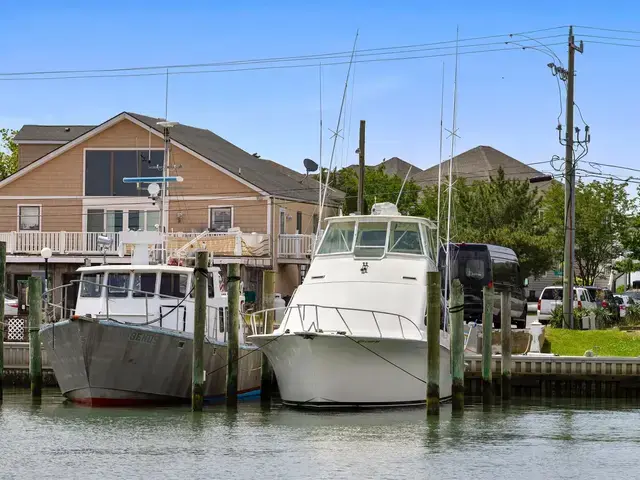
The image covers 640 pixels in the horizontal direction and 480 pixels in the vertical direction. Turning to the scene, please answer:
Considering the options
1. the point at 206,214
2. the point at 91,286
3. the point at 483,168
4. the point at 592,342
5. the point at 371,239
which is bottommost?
the point at 592,342

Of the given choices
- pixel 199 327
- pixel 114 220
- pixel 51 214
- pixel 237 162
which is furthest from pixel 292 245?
pixel 199 327

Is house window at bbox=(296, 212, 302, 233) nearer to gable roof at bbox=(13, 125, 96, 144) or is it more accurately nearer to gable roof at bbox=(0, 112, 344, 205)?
gable roof at bbox=(0, 112, 344, 205)

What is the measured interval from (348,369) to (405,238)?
4.56m

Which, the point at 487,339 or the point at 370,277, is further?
the point at 370,277

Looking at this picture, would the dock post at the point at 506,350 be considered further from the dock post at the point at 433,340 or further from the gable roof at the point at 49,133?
the gable roof at the point at 49,133

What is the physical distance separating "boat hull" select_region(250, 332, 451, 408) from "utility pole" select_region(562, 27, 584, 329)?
47.3 feet

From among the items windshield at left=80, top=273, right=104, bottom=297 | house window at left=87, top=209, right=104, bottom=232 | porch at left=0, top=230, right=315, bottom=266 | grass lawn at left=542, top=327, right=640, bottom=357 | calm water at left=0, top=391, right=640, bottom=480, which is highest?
house window at left=87, top=209, right=104, bottom=232

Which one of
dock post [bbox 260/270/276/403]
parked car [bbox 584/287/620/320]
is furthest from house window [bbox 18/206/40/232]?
dock post [bbox 260/270/276/403]

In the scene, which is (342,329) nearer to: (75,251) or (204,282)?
(204,282)

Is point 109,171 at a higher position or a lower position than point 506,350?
higher

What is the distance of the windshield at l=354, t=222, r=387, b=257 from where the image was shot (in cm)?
3216

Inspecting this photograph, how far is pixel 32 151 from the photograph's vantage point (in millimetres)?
61750

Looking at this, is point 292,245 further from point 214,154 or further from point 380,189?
point 380,189

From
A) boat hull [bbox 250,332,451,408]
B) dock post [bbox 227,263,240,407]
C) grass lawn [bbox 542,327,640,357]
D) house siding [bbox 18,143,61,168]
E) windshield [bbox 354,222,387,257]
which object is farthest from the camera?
house siding [bbox 18,143,61,168]
